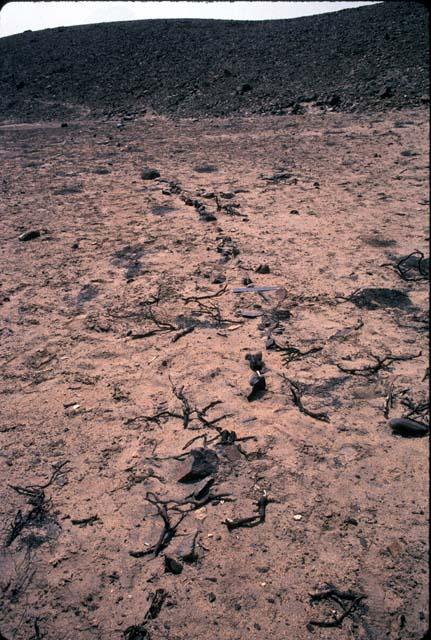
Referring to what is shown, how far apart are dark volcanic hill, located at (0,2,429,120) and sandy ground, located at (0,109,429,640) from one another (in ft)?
31.9

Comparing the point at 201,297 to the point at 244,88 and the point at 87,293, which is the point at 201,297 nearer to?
the point at 87,293

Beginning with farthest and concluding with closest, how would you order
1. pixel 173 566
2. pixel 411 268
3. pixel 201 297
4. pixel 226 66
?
pixel 226 66, pixel 411 268, pixel 201 297, pixel 173 566

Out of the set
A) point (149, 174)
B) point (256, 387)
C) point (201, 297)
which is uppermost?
point (149, 174)

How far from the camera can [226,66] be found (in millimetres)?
20391

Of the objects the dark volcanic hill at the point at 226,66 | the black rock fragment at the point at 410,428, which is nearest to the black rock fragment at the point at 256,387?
the black rock fragment at the point at 410,428

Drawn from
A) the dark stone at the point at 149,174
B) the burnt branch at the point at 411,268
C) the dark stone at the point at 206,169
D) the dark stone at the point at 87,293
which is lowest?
the burnt branch at the point at 411,268

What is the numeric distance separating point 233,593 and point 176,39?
1074 inches

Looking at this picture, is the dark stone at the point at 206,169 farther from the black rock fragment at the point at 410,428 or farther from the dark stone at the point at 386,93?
the dark stone at the point at 386,93

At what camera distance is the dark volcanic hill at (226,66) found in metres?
15.8

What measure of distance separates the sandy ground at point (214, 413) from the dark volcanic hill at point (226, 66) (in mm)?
9716

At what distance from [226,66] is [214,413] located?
20.5m

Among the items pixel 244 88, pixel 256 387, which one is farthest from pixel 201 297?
pixel 244 88

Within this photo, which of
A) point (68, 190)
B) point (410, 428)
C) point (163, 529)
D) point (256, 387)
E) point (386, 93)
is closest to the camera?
point (163, 529)

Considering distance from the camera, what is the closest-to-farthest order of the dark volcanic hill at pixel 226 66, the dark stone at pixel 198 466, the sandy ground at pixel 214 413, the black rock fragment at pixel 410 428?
1. the sandy ground at pixel 214 413
2. the dark stone at pixel 198 466
3. the black rock fragment at pixel 410 428
4. the dark volcanic hill at pixel 226 66
